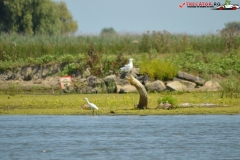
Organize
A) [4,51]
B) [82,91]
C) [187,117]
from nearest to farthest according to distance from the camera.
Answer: [187,117]
[82,91]
[4,51]

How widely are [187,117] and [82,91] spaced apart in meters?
8.16

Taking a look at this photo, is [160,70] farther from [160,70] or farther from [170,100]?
[170,100]

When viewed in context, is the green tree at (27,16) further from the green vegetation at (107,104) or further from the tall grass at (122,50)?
the green vegetation at (107,104)

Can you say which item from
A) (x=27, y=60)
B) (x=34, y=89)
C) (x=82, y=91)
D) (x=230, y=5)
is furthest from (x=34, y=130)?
(x=27, y=60)

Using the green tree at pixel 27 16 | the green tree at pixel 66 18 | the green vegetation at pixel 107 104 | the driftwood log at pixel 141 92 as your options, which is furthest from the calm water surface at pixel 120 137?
the green tree at pixel 66 18

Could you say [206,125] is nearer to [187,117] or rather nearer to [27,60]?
[187,117]

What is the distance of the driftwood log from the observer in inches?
780

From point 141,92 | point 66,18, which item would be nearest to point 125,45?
point 141,92

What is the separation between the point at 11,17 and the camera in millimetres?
53531

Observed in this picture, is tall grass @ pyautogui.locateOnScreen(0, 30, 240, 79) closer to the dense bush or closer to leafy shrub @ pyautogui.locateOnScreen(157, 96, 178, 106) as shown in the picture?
the dense bush

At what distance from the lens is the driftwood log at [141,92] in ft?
65.0

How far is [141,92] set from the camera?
19766 mm

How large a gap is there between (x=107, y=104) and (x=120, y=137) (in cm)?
571

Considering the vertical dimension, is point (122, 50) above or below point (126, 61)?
above
